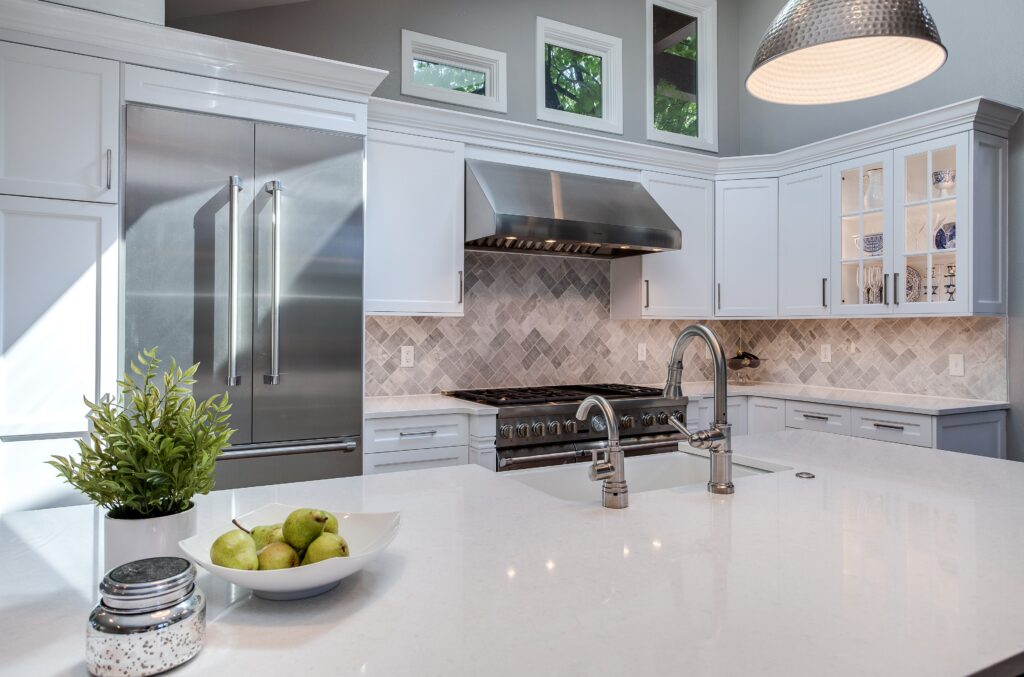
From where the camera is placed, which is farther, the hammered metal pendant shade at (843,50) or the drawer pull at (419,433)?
the drawer pull at (419,433)

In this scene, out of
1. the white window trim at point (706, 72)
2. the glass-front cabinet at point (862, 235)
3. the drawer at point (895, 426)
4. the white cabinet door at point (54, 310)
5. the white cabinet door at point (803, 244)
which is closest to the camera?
the white cabinet door at point (54, 310)

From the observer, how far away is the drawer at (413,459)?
2936 mm

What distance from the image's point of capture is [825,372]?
13.9 ft

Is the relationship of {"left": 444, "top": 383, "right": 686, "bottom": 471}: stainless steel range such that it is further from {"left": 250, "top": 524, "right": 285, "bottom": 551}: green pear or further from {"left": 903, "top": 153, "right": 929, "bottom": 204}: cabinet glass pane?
{"left": 250, "top": 524, "right": 285, "bottom": 551}: green pear

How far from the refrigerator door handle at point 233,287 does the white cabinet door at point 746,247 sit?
2925 millimetres

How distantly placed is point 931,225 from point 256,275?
334cm

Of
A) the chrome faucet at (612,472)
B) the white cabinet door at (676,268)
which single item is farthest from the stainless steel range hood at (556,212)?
the chrome faucet at (612,472)

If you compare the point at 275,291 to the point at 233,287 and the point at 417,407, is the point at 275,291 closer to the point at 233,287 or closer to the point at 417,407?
the point at 233,287

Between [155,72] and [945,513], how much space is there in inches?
115

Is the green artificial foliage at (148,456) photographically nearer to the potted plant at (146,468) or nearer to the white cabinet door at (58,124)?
the potted plant at (146,468)

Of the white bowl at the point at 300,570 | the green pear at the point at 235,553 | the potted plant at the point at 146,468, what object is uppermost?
the potted plant at the point at 146,468

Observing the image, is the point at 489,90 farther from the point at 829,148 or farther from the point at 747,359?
the point at 747,359

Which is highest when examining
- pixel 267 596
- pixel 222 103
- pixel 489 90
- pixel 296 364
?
pixel 489 90

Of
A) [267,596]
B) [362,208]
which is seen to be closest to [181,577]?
[267,596]
